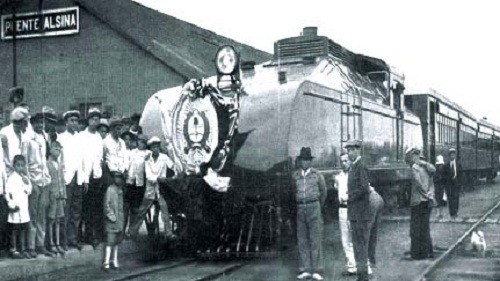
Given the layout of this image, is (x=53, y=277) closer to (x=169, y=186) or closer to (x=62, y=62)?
(x=169, y=186)

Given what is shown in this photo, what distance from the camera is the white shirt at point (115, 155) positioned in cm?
940

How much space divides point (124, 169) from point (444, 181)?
1005 centimetres

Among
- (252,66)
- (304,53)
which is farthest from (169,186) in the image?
(304,53)

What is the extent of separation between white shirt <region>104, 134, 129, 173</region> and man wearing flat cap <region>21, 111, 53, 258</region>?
90 cm

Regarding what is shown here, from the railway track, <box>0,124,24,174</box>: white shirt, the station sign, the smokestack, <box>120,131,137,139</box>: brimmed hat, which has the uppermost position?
the station sign

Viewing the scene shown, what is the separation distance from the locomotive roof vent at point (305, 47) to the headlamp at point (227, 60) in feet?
8.63

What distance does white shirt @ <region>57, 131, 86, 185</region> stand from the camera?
9.11 m

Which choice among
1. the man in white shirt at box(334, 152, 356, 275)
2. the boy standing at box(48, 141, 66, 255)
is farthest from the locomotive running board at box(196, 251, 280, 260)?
the boy standing at box(48, 141, 66, 255)

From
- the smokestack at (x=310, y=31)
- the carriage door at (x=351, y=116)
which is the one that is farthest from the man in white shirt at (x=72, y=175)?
the smokestack at (x=310, y=31)

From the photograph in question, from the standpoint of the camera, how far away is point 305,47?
12.5 meters

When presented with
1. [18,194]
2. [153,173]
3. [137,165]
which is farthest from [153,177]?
[18,194]

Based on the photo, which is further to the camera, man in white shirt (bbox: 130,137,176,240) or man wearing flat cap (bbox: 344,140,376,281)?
man in white shirt (bbox: 130,137,176,240)

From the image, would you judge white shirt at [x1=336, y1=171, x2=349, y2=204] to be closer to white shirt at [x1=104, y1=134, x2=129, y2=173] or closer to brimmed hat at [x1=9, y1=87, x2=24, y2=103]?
white shirt at [x1=104, y1=134, x2=129, y2=173]

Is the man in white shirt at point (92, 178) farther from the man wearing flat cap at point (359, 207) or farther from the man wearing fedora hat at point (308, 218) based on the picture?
the man wearing flat cap at point (359, 207)
